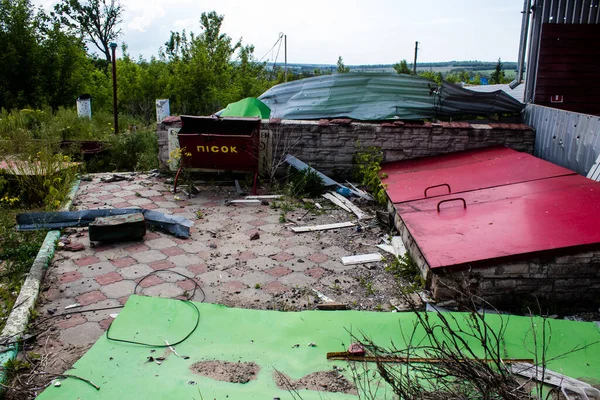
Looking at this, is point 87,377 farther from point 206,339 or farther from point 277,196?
point 277,196

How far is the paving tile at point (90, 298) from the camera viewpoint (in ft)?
13.7

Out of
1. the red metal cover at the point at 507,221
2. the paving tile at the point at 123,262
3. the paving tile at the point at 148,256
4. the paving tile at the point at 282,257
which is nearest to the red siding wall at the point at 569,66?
the red metal cover at the point at 507,221

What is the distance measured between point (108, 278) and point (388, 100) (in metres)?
5.84

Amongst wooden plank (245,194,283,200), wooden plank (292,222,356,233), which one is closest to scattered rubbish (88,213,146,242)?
wooden plank (292,222,356,233)

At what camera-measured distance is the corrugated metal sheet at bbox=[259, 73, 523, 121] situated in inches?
329

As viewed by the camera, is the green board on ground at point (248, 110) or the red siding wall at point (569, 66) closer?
the red siding wall at point (569, 66)

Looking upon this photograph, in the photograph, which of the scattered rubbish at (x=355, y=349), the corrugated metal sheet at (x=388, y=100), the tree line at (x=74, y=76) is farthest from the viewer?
the tree line at (x=74, y=76)

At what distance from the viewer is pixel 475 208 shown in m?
5.00

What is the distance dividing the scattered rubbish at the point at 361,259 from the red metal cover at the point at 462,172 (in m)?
1.02

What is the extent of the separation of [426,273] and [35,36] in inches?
621

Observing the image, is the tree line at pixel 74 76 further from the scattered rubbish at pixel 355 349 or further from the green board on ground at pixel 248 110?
the scattered rubbish at pixel 355 349

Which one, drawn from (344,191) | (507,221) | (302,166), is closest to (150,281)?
(507,221)

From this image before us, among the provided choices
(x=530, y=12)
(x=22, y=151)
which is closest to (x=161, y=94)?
(x=22, y=151)

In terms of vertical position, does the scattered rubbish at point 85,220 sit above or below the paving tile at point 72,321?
above
